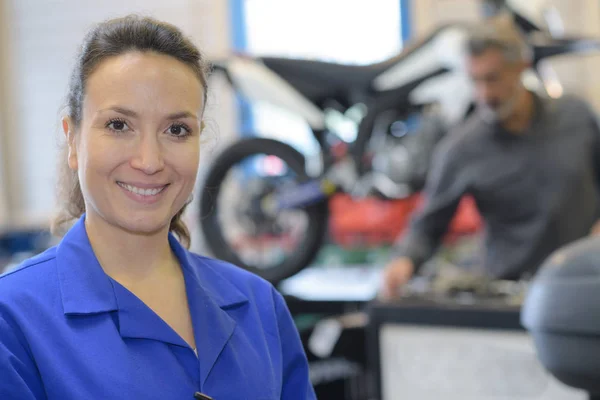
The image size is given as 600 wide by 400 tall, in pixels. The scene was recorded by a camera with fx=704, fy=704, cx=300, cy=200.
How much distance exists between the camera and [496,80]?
1996 mm

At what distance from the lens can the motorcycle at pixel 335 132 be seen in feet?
8.15

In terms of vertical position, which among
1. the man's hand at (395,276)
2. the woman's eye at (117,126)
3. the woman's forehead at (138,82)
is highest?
the woman's forehead at (138,82)

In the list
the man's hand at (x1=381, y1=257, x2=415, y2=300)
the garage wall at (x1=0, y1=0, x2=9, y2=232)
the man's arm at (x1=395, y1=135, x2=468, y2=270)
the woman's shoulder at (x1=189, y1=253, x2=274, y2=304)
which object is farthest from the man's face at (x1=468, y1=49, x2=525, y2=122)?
the garage wall at (x1=0, y1=0, x2=9, y2=232)

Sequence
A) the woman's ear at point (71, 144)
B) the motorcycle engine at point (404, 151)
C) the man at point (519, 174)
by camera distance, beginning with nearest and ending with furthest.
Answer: the woman's ear at point (71, 144) < the man at point (519, 174) < the motorcycle engine at point (404, 151)

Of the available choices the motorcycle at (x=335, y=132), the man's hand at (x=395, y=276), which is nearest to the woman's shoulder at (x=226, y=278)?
the man's hand at (x=395, y=276)

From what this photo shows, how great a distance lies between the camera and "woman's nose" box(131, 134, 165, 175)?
0.73 meters

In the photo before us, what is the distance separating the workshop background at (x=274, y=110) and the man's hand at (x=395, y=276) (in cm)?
33

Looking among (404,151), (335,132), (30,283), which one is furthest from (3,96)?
(30,283)

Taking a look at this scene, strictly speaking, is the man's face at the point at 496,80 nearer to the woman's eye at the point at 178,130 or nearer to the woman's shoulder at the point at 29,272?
the woman's eye at the point at 178,130

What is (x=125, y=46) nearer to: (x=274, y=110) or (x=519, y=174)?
(x=519, y=174)

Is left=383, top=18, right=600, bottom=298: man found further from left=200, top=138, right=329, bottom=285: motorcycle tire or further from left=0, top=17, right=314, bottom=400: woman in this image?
left=0, top=17, right=314, bottom=400: woman

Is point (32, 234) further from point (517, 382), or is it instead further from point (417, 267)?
point (517, 382)

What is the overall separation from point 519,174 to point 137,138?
1608mm

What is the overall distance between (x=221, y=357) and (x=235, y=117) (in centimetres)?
407
